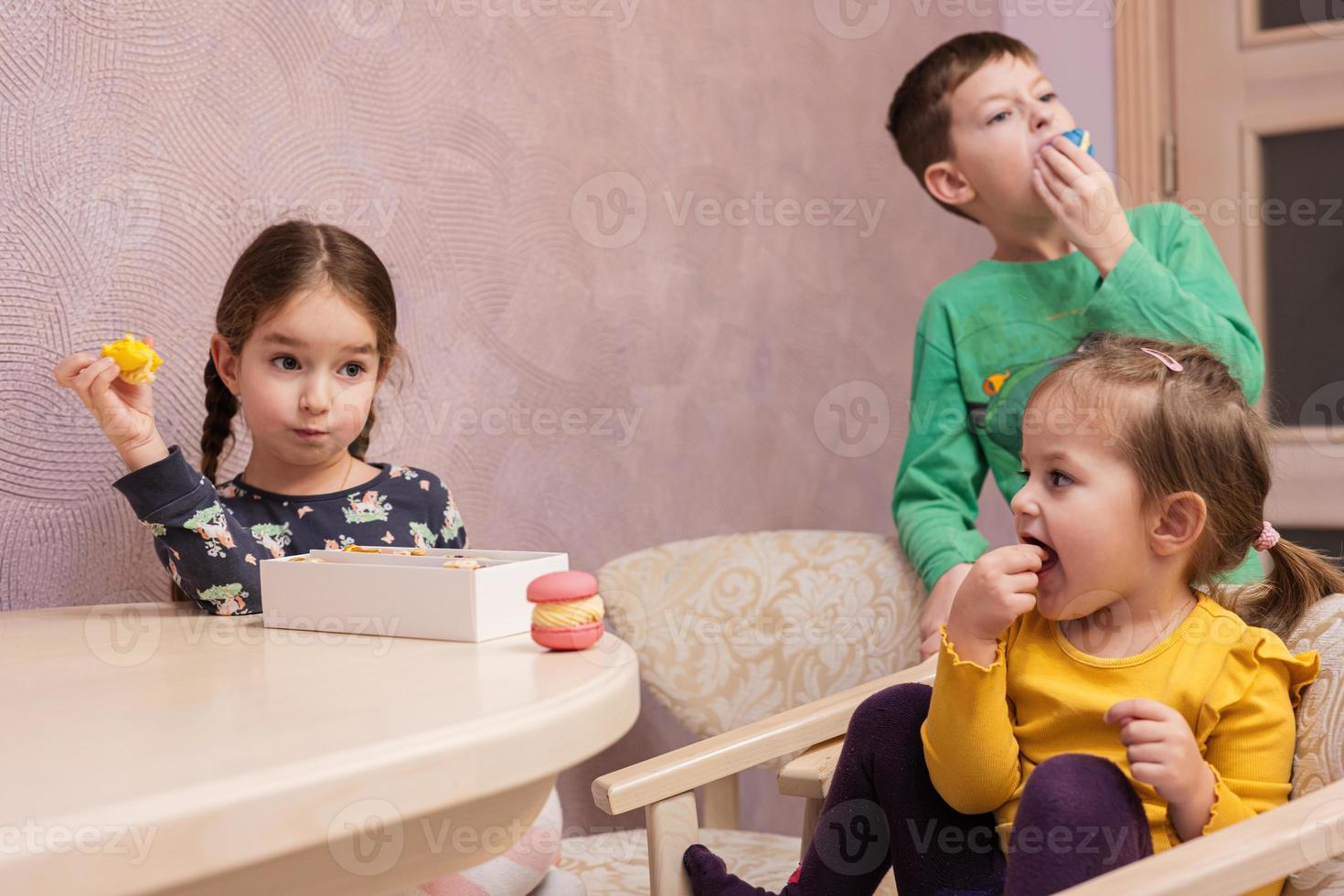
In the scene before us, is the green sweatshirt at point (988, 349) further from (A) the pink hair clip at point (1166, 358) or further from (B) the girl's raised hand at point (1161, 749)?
(B) the girl's raised hand at point (1161, 749)

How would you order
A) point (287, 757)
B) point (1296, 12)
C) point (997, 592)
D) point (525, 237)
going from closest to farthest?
point (287, 757) < point (997, 592) < point (525, 237) < point (1296, 12)

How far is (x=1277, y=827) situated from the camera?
2.56 ft

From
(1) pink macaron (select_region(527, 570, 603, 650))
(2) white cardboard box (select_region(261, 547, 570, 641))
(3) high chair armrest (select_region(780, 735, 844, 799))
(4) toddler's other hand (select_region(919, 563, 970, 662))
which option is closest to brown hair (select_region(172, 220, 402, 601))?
(2) white cardboard box (select_region(261, 547, 570, 641))

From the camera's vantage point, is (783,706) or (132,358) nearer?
(132,358)

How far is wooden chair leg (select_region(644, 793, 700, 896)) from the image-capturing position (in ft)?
3.42

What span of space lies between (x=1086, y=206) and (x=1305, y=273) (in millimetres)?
1168

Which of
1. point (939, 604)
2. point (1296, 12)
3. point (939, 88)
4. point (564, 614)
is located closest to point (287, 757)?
point (564, 614)

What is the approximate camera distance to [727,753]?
1078mm

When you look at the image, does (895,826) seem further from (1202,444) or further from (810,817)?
(1202,444)

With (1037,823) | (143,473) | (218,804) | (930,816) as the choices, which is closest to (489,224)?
(143,473)

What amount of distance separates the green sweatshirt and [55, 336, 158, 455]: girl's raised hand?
0.95 meters

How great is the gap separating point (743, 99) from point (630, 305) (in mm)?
493

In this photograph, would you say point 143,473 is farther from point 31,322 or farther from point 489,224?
point 489,224

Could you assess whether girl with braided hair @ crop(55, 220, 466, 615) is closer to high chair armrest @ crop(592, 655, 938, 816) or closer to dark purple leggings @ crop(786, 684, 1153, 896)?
high chair armrest @ crop(592, 655, 938, 816)
